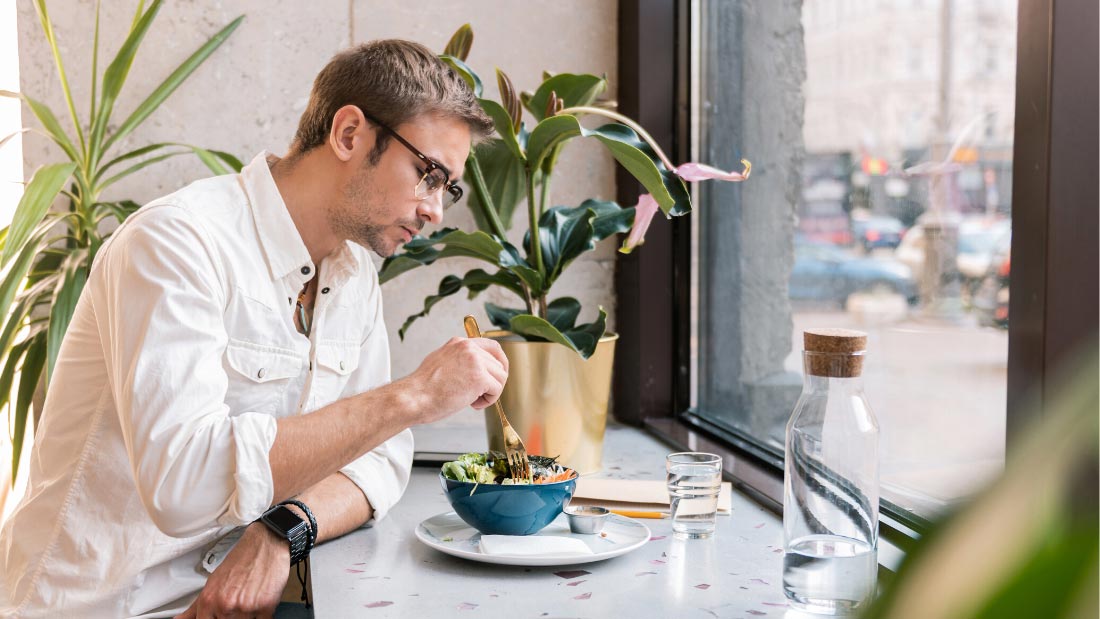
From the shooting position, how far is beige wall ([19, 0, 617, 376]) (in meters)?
2.11

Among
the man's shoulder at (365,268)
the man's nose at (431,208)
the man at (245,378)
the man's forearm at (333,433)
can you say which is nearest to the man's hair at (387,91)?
the man at (245,378)

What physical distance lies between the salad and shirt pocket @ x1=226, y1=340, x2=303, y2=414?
30cm

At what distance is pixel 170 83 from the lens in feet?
6.69

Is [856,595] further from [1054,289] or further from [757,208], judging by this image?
[757,208]

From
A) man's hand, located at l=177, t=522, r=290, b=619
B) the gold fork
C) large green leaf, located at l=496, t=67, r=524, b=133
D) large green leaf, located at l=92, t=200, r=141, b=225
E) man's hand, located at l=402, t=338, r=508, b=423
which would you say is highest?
large green leaf, located at l=496, t=67, r=524, b=133

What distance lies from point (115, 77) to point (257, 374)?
0.86m

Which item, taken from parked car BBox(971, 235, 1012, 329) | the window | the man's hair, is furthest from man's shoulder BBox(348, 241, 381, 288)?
parked car BBox(971, 235, 1012, 329)

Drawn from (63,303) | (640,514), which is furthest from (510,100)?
(63,303)

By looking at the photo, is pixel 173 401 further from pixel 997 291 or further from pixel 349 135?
pixel 997 291

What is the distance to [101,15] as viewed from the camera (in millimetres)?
2111

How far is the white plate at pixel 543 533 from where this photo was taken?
122 centimetres

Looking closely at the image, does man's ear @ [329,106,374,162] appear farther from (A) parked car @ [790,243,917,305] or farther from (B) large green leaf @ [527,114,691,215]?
(A) parked car @ [790,243,917,305]

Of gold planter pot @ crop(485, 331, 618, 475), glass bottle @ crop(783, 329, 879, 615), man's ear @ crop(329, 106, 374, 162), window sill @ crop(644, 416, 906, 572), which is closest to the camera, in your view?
glass bottle @ crop(783, 329, 879, 615)

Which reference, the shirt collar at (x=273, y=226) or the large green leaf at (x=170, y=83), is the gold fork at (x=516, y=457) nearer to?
the shirt collar at (x=273, y=226)
